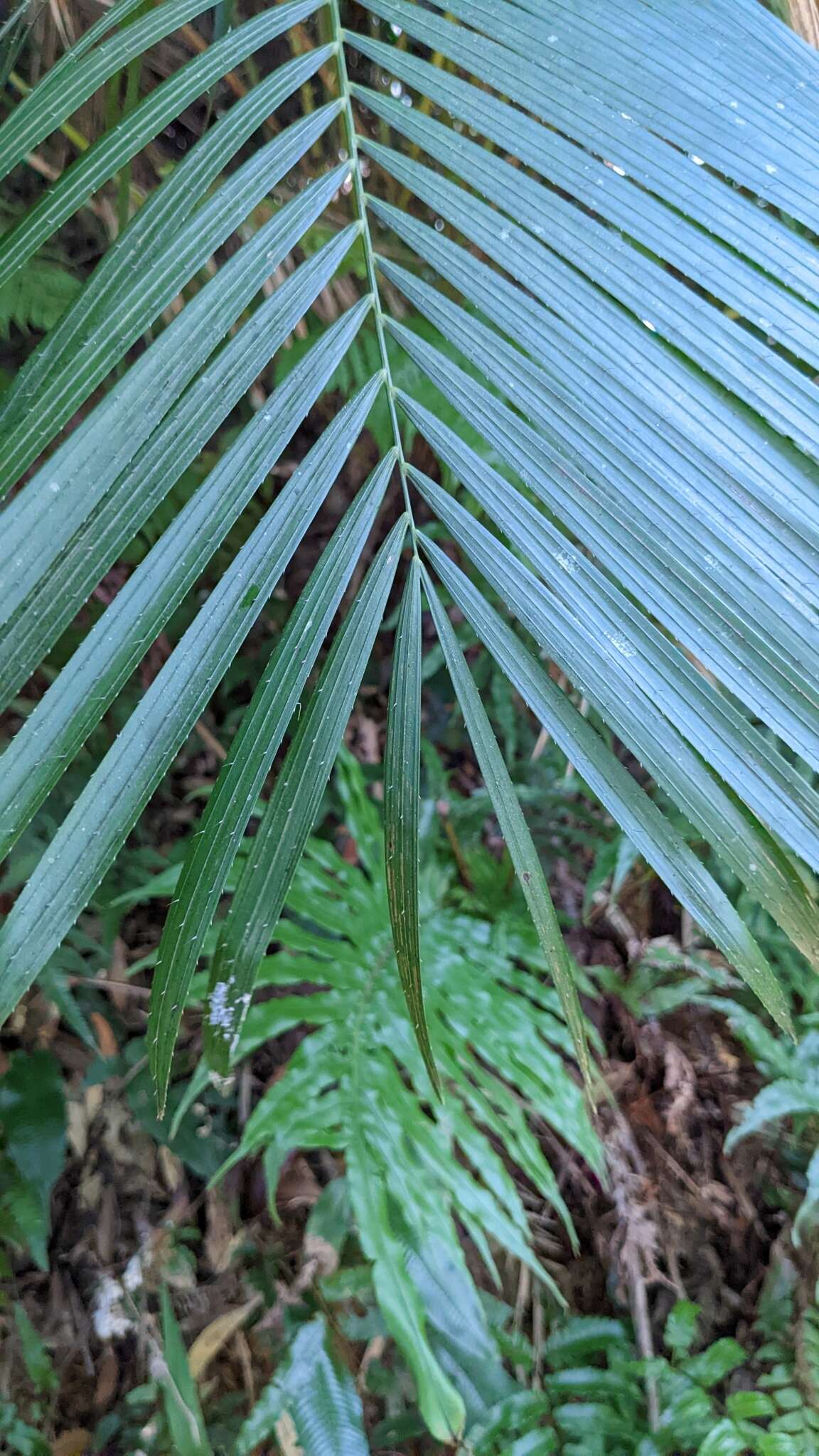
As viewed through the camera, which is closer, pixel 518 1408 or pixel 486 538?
pixel 486 538

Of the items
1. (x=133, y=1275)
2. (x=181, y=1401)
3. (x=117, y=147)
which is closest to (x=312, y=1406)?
(x=181, y=1401)

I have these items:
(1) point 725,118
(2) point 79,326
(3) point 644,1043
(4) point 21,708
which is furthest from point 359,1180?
(1) point 725,118

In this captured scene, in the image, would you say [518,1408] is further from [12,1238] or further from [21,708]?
[21,708]

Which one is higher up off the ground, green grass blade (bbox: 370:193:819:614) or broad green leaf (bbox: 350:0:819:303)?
broad green leaf (bbox: 350:0:819:303)

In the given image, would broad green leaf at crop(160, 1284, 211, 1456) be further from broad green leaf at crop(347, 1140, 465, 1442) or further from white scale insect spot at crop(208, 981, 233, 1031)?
white scale insect spot at crop(208, 981, 233, 1031)

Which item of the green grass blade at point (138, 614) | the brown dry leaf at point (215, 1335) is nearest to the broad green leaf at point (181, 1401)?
the brown dry leaf at point (215, 1335)

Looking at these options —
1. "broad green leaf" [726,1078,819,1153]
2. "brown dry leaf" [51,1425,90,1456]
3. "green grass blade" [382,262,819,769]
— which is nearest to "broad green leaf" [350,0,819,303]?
"green grass blade" [382,262,819,769]

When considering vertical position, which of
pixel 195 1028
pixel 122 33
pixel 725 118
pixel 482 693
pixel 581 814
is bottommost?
pixel 195 1028
